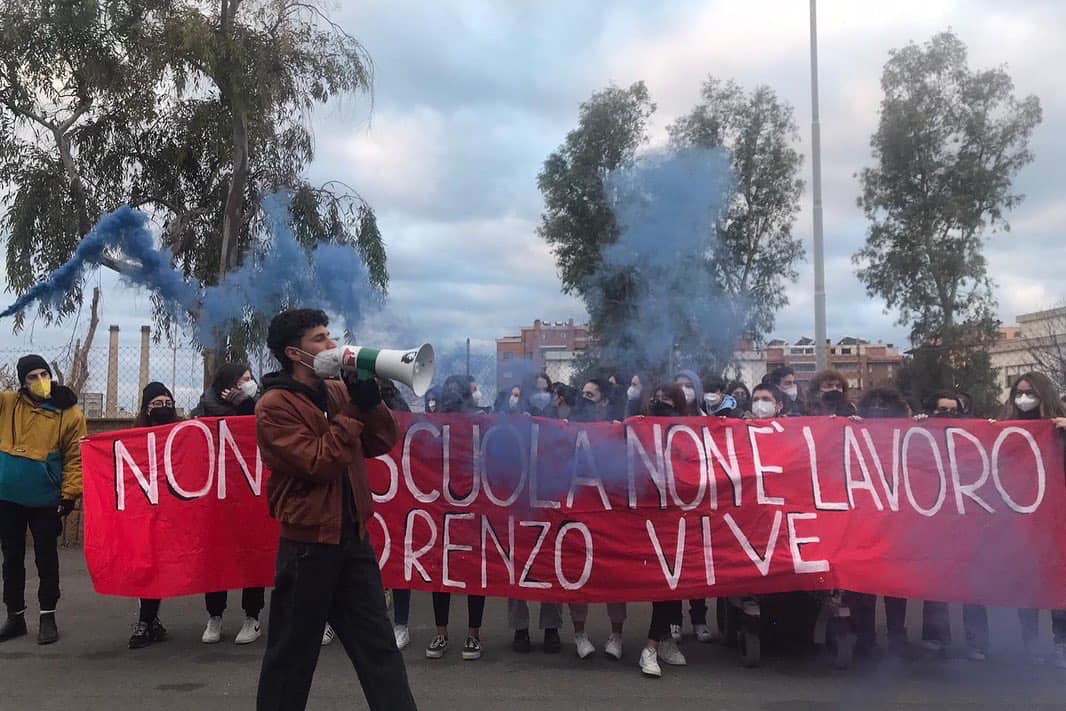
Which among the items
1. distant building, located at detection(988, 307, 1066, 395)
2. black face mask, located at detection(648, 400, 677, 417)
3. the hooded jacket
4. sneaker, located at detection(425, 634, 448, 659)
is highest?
distant building, located at detection(988, 307, 1066, 395)

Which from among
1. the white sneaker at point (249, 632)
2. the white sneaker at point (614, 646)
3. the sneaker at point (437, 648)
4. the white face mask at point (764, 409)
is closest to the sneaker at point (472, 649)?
the sneaker at point (437, 648)

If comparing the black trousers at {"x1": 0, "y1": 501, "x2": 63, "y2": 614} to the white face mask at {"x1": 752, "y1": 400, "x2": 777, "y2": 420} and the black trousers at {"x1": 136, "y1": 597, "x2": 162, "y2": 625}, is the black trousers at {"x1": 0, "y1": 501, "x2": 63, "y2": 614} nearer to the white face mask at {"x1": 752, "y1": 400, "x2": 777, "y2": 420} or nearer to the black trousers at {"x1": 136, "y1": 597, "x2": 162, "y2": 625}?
the black trousers at {"x1": 136, "y1": 597, "x2": 162, "y2": 625}

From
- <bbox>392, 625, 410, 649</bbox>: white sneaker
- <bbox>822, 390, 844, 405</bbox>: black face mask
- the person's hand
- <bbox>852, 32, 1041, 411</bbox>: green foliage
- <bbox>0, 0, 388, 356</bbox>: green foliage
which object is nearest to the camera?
the person's hand

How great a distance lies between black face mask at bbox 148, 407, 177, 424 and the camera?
5.88 meters

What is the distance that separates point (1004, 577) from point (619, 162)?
3632 mm

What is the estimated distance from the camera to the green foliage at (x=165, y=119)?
10.3m

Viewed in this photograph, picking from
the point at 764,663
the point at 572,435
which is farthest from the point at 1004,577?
the point at 572,435

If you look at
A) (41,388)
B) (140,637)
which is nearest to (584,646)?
(140,637)

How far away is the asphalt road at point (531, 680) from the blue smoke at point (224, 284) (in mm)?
2180

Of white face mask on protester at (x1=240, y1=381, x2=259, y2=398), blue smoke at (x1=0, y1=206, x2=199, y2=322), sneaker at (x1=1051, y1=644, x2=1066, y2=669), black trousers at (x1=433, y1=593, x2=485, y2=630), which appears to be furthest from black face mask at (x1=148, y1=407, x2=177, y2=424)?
sneaker at (x1=1051, y1=644, x2=1066, y2=669)

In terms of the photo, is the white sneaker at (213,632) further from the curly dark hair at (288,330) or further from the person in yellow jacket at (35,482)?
the curly dark hair at (288,330)

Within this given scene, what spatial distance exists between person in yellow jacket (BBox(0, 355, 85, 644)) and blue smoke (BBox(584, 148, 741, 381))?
363 cm

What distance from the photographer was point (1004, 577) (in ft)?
16.2

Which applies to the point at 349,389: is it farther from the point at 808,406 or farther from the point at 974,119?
the point at 974,119
